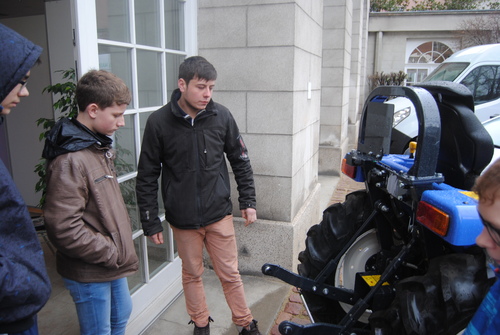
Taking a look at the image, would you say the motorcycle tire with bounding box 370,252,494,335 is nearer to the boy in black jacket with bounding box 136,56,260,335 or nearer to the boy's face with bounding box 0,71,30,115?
the boy in black jacket with bounding box 136,56,260,335

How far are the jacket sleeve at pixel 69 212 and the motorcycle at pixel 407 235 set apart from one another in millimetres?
1073

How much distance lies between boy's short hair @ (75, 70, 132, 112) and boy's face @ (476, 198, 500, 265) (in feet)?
5.23

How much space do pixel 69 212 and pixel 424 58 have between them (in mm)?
20635

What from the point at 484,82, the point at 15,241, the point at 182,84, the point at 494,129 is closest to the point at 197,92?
the point at 182,84

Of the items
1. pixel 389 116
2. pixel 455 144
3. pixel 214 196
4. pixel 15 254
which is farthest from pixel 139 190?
pixel 455 144

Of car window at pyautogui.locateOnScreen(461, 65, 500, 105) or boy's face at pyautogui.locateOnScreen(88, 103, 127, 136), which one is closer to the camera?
boy's face at pyautogui.locateOnScreen(88, 103, 127, 136)

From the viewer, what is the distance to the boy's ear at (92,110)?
1.90 metres

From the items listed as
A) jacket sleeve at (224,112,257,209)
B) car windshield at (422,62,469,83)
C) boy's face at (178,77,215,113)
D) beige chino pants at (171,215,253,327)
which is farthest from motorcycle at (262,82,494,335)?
car windshield at (422,62,469,83)

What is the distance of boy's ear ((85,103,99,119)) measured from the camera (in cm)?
190

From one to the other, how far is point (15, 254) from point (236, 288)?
167 cm

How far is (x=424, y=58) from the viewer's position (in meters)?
19.3

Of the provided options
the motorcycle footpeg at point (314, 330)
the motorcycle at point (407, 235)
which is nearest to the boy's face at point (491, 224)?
the motorcycle at point (407, 235)

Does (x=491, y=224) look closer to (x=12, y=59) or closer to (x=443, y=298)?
(x=443, y=298)

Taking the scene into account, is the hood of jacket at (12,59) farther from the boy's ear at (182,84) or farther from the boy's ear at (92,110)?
the boy's ear at (182,84)
